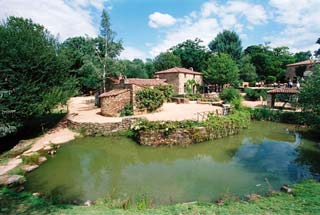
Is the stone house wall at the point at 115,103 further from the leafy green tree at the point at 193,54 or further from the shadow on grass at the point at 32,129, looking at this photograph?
the leafy green tree at the point at 193,54

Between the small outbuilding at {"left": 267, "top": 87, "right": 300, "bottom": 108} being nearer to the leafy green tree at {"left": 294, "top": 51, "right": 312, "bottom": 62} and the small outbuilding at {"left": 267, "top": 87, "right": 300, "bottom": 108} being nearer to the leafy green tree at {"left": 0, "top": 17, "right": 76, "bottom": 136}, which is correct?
the leafy green tree at {"left": 0, "top": 17, "right": 76, "bottom": 136}

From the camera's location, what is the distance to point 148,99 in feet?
76.0

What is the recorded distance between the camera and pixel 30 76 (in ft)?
55.7

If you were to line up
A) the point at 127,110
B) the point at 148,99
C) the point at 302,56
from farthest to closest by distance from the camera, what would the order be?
the point at 302,56
the point at 148,99
the point at 127,110

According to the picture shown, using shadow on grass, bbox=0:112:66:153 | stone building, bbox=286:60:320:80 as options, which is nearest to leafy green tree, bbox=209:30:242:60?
stone building, bbox=286:60:320:80

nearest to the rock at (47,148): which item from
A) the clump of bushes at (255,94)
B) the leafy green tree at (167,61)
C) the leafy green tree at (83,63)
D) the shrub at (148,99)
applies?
the leafy green tree at (83,63)

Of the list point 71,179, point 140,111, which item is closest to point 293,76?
point 140,111

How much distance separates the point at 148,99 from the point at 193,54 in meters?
36.3

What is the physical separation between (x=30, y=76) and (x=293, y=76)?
161ft

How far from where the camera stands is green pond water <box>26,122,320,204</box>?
9438 millimetres

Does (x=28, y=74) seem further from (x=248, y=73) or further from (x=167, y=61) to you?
(x=248, y=73)

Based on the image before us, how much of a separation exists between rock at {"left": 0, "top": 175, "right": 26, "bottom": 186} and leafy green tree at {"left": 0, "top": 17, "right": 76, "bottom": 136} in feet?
15.4

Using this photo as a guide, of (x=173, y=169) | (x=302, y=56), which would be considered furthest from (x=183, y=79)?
(x=302, y=56)

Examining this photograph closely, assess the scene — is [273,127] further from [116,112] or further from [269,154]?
[116,112]
